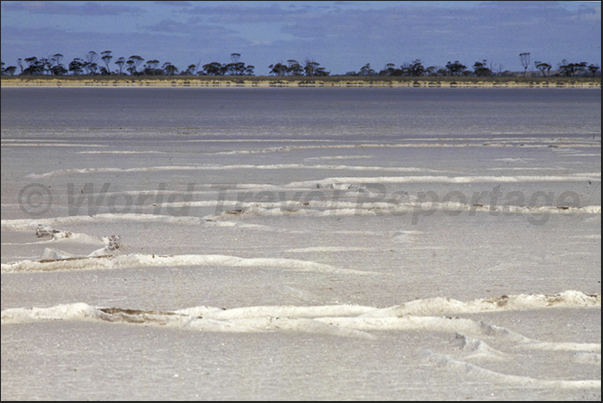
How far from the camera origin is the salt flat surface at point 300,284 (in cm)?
357

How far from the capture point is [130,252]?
610 centimetres

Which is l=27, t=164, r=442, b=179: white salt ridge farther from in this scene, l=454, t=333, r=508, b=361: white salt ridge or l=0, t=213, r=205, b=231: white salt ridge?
l=454, t=333, r=508, b=361: white salt ridge

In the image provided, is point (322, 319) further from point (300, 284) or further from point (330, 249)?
point (330, 249)

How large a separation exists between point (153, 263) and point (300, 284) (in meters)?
1.23

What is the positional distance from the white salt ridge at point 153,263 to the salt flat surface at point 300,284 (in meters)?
0.02

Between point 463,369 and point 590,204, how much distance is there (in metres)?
5.53

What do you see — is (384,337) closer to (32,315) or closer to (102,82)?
(32,315)

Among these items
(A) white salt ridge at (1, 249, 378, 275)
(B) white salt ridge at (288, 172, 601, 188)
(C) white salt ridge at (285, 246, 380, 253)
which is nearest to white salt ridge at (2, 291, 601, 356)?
(A) white salt ridge at (1, 249, 378, 275)

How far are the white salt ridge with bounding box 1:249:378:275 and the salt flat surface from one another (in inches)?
0.7

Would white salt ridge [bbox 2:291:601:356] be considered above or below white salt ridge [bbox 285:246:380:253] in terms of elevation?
above

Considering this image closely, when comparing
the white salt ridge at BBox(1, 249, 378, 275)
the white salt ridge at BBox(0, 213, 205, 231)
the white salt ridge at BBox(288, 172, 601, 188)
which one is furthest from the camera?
the white salt ridge at BBox(288, 172, 601, 188)

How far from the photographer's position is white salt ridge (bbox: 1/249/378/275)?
550 centimetres

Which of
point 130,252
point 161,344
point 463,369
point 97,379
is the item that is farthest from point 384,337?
point 130,252

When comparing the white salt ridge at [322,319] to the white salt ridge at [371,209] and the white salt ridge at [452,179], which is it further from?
the white salt ridge at [452,179]
